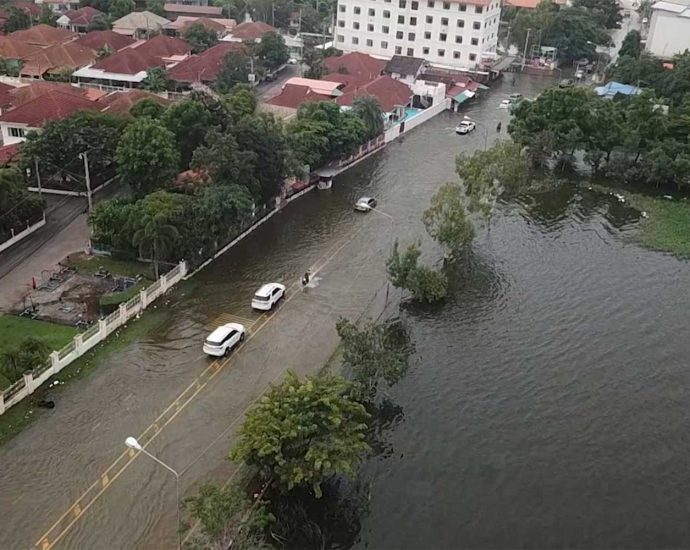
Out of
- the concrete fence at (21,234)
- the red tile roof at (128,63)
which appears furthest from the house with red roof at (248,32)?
the concrete fence at (21,234)

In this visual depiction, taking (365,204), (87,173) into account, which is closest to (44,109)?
(87,173)

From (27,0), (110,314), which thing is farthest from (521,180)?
(27,0)

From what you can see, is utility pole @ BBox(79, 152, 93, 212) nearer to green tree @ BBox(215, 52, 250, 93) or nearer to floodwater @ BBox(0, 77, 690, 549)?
floodwater @ BBox(0, 77, 690, 549)

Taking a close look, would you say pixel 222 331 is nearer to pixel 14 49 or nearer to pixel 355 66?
pixel 355 66

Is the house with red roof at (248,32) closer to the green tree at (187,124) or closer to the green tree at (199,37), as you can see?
the green tree at (199,37)

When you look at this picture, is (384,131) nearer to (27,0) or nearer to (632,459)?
(632,459)

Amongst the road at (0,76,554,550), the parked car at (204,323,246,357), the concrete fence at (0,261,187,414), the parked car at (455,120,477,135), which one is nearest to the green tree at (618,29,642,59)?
the parked car at (455,120,477,135)
